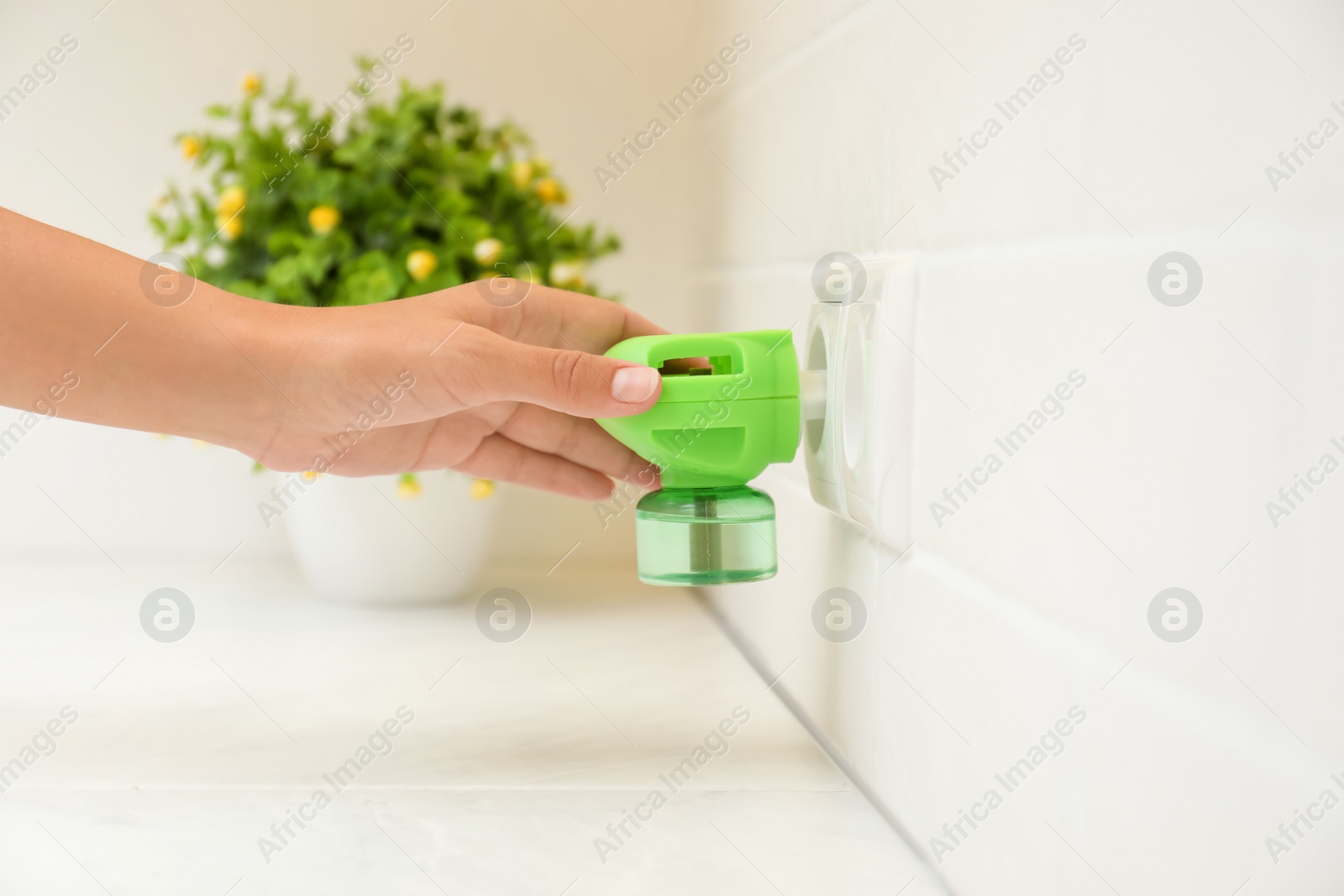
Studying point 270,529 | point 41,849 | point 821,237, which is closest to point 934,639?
point 821,237

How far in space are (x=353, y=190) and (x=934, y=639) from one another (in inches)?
25.8

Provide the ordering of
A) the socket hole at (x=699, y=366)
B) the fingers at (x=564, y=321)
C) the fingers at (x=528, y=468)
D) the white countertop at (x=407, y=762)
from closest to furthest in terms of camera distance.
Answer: the white countertop at (x=407, y=762) → the socket hole at (x=699, y=366) → the fingers at (x=564, y=321) → the fingers at (x=528, y=468)

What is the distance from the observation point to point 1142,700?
31cm

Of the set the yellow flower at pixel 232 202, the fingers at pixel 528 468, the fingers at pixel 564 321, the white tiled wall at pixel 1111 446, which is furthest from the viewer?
the yellow flower at pixel 232 202

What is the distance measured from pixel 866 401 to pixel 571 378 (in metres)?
0.15

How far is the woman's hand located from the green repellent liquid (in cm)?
6

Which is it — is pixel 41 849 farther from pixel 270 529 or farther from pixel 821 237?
pixel 270 529

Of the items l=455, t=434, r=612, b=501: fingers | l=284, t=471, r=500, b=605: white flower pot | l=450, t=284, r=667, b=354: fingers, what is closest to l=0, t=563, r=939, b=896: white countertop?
l=284, t=471, r=500, b=605: white flower pot

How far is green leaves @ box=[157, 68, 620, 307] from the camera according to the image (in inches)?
34.8

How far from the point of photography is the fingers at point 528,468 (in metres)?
0.79

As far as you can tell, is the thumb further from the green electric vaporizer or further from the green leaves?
the green leaves

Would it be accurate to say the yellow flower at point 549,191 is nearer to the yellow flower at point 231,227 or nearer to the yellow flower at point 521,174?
the yellow flower at point 521,174

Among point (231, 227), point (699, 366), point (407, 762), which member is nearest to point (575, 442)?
point (699, 366)

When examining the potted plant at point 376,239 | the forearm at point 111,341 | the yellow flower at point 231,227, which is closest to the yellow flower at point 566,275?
the potted plant at point 376,239
